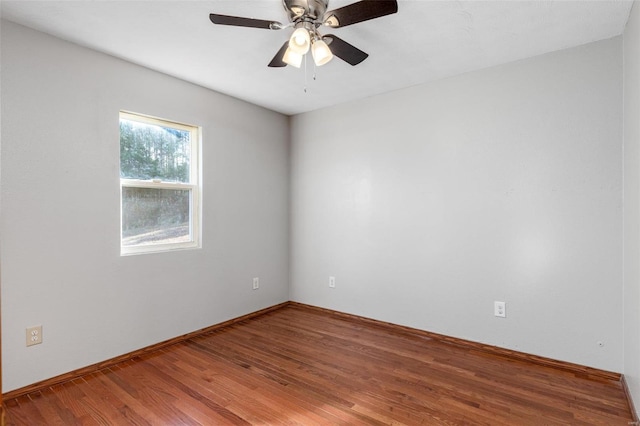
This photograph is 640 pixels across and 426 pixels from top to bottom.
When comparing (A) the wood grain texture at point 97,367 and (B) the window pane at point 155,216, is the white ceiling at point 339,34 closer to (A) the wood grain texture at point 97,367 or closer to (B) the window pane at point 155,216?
(B) the window pane at point 155,216

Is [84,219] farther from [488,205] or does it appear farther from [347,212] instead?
[488,205]

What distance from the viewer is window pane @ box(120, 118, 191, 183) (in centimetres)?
296

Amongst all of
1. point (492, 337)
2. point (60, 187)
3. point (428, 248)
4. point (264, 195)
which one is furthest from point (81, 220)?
point (492, 337)

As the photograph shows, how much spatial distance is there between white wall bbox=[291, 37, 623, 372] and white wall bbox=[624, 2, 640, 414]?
0.46 feet

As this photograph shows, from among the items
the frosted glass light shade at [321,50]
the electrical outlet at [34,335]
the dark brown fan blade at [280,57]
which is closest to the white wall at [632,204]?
the frosted glass light shade at [321,50]

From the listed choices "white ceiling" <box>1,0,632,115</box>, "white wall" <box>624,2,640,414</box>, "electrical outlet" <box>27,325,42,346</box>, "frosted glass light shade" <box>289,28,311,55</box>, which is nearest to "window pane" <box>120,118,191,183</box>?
"white ceiling" <box>1,0,632,115</box>

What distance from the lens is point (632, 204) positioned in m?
2.19

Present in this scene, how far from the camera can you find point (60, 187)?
99.5 inches

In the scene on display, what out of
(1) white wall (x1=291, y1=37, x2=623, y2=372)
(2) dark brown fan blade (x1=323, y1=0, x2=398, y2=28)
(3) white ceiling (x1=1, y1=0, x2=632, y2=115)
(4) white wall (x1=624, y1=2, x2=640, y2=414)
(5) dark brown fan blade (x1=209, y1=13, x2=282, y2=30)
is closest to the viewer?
(2) dark brown fan blade (x1=323, y1=0, x2=398, y2=28)

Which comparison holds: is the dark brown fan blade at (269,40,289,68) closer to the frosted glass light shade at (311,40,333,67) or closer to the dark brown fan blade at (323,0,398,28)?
the frosted glass light shade at (311,40,333,67)

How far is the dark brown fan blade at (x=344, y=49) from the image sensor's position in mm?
2139

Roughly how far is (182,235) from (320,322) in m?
1.61

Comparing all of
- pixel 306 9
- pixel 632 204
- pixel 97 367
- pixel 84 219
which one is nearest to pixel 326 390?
pixel 97 367

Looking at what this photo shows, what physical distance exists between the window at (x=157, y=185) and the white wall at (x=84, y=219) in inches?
4.2
